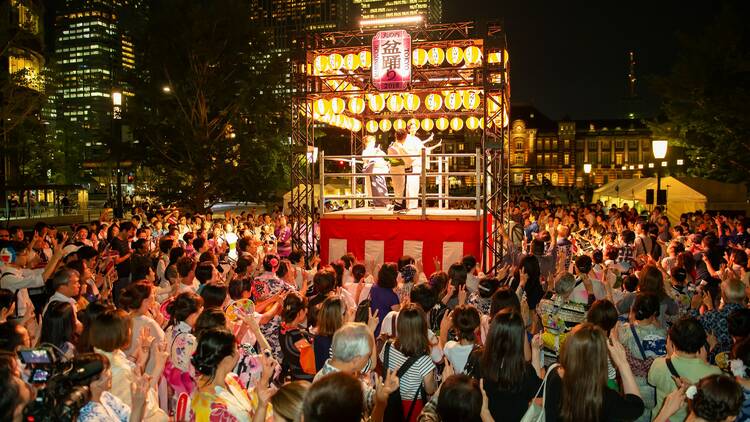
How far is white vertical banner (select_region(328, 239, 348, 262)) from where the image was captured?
40.2ft

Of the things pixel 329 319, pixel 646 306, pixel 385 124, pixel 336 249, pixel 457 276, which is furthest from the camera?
pixel 385 124

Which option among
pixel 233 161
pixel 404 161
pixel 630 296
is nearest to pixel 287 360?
pixel 630 296

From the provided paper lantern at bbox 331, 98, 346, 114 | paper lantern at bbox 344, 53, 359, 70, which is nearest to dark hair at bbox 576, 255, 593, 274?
paper lantern at bbox 344, 53, 359, 70

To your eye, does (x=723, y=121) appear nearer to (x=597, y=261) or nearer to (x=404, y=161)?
(x=404, y=161)

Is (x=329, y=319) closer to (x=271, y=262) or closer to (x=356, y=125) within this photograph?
(x=271, y=262)

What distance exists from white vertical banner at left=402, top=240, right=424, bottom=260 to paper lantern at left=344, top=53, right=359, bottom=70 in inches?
215

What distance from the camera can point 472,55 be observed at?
1411 centimetres


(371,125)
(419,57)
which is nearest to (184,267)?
(419,57)

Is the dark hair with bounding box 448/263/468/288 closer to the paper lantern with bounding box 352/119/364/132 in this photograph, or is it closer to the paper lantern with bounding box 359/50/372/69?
the paper lantern with bounding box 359/50/372/69

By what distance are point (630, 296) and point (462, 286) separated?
6.69ft

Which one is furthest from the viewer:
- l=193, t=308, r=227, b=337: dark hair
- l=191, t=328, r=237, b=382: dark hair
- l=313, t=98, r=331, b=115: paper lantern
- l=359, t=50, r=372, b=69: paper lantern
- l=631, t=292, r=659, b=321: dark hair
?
l=313, t=98, r=331, b=115: paper lantern

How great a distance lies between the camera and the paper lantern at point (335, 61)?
1468 centimetres

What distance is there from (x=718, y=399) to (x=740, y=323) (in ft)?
6.29

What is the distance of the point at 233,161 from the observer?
1030 inches
